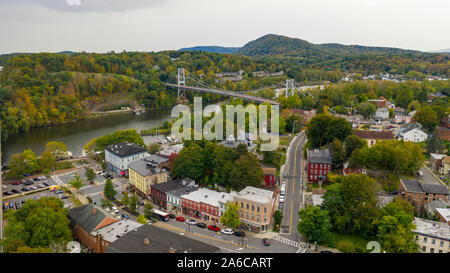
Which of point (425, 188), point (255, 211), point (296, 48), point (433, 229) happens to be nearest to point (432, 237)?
point (433, 229)

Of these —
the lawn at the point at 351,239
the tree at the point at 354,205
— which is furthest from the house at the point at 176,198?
the lawn at the point at 351,239

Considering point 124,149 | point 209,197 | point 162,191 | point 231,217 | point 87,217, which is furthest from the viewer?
point 124,149

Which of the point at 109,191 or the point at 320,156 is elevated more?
the point at 320,156

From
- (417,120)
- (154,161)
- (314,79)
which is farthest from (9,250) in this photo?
(314,79)

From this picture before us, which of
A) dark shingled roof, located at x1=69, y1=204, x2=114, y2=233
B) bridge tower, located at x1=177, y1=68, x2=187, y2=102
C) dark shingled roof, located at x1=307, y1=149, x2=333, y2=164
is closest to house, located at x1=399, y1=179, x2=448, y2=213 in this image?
dark shingled roof, located at x1=307, y1=149, x2=333, y2=164

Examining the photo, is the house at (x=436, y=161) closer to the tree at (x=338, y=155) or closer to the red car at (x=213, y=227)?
the tree at (x=338, y=155)

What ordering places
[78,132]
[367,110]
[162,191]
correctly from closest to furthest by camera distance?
1. [162,191]
2. [367,110]
3. [78,132]

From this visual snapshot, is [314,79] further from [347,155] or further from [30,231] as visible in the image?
[30,231]

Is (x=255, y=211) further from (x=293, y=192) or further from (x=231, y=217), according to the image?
(x=293, y=192)

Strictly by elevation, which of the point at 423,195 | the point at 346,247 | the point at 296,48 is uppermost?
the point at 296,48
